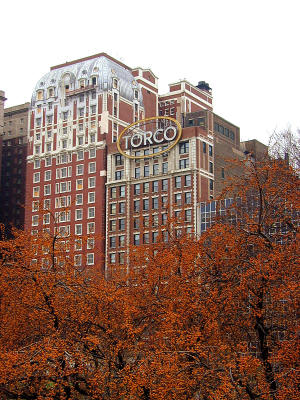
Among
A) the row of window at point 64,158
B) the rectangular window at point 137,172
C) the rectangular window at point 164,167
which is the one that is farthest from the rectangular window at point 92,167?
the rectangular window at point 164,167

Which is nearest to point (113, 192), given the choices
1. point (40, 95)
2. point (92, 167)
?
point (92, 167)

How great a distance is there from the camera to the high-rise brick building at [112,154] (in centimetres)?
12950

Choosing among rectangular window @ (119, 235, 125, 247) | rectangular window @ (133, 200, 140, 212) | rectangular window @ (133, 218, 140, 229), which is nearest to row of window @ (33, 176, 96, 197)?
rectangular window @ (133, 200, 140, 212)

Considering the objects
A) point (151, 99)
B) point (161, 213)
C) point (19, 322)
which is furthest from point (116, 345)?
point (151, 99)

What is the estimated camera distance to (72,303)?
39406mm

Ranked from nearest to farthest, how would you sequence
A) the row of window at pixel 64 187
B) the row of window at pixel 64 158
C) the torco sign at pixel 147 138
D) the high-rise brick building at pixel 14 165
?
the torco sign at pixel 147 138 → the row of window at pixel 64 187 → the row of window at pixel 64 158 → the high-rise brick building at pixel 14 165

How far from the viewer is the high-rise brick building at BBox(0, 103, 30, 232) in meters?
160

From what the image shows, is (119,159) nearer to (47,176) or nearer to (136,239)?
(136,239)

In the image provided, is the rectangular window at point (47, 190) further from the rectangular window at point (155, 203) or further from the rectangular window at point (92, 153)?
the rectangular window at point (155, 203)

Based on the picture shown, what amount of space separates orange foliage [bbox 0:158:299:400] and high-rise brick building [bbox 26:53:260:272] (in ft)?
268

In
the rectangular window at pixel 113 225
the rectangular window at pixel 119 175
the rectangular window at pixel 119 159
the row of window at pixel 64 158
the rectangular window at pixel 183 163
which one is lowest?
the rectangular window at pixel 113 225

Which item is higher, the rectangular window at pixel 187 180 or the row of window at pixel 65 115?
the row of window at pixel 65 115

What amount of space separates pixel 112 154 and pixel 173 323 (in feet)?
339

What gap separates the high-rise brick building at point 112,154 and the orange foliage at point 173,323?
8178cm
